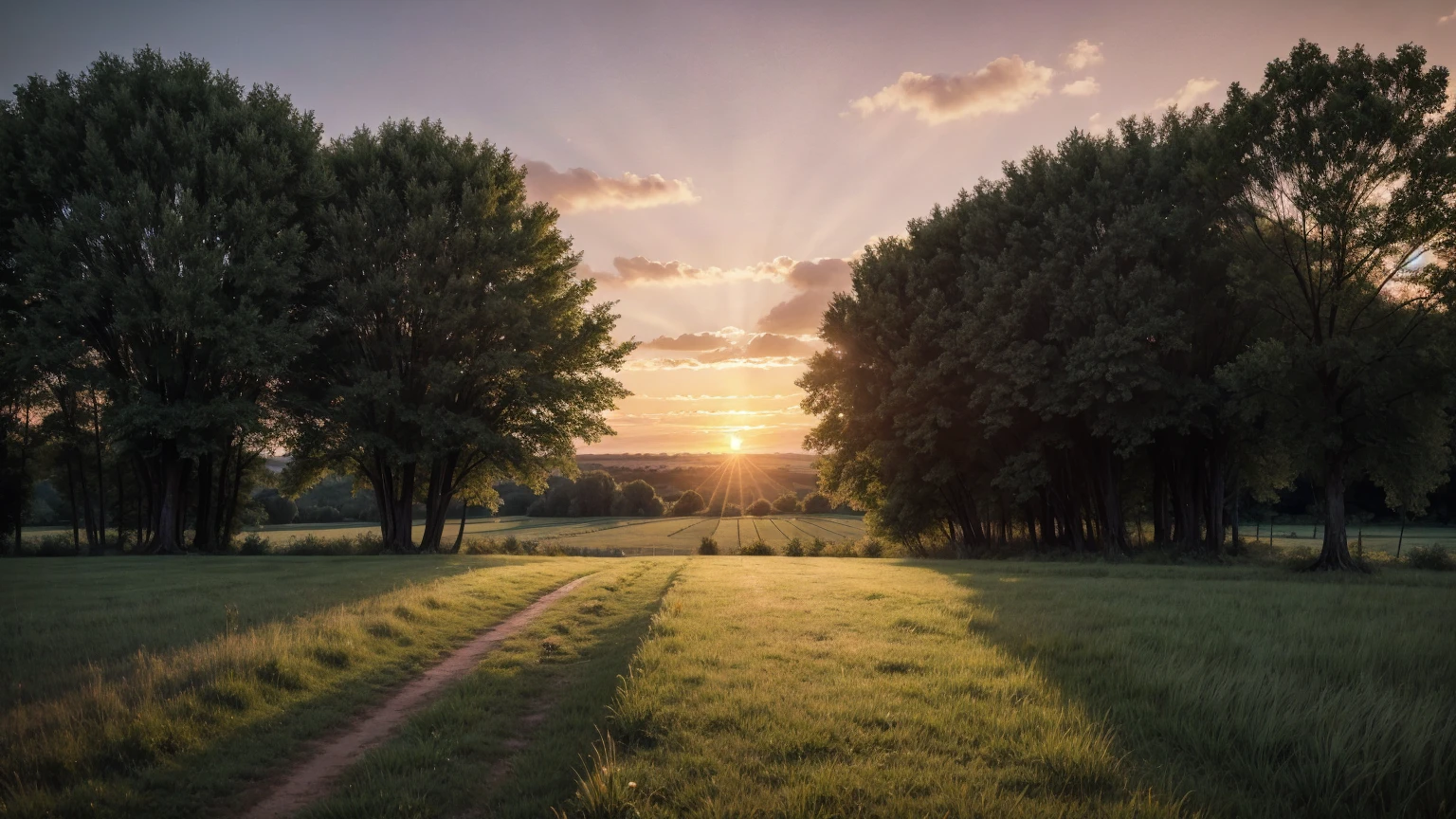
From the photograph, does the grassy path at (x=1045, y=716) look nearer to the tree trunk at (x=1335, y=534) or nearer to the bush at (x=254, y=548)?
the tree trunk at (x=1335, y=534)

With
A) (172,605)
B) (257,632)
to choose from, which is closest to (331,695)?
(257,632)

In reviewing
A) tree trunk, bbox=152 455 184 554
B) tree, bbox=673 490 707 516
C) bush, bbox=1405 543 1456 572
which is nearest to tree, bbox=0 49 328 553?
tree trunk, bbox=152 455 184 554

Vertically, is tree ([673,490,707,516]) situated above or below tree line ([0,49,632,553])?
below

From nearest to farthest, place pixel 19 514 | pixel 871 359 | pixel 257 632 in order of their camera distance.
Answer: pixel 257 632 < pixel 871 359 < pixel 19 514

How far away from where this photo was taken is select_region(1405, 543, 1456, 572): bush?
2431 cm

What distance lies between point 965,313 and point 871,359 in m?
6.26

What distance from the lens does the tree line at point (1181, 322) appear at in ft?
66.6

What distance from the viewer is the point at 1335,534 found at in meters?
21.4

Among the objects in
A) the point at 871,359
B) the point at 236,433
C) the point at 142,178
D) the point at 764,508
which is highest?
the point at 142,178

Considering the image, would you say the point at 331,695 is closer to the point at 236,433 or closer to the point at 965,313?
the point at 965,313

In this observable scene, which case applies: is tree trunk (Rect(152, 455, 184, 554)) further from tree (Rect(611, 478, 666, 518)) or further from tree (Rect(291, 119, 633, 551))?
tree (Rect(611, 478, 666, 518))

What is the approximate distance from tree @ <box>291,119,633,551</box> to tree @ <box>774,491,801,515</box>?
9272cm

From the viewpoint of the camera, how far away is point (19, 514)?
4188 cm

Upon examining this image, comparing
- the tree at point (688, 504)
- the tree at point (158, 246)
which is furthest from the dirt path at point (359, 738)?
the tree at point (688, 504)
